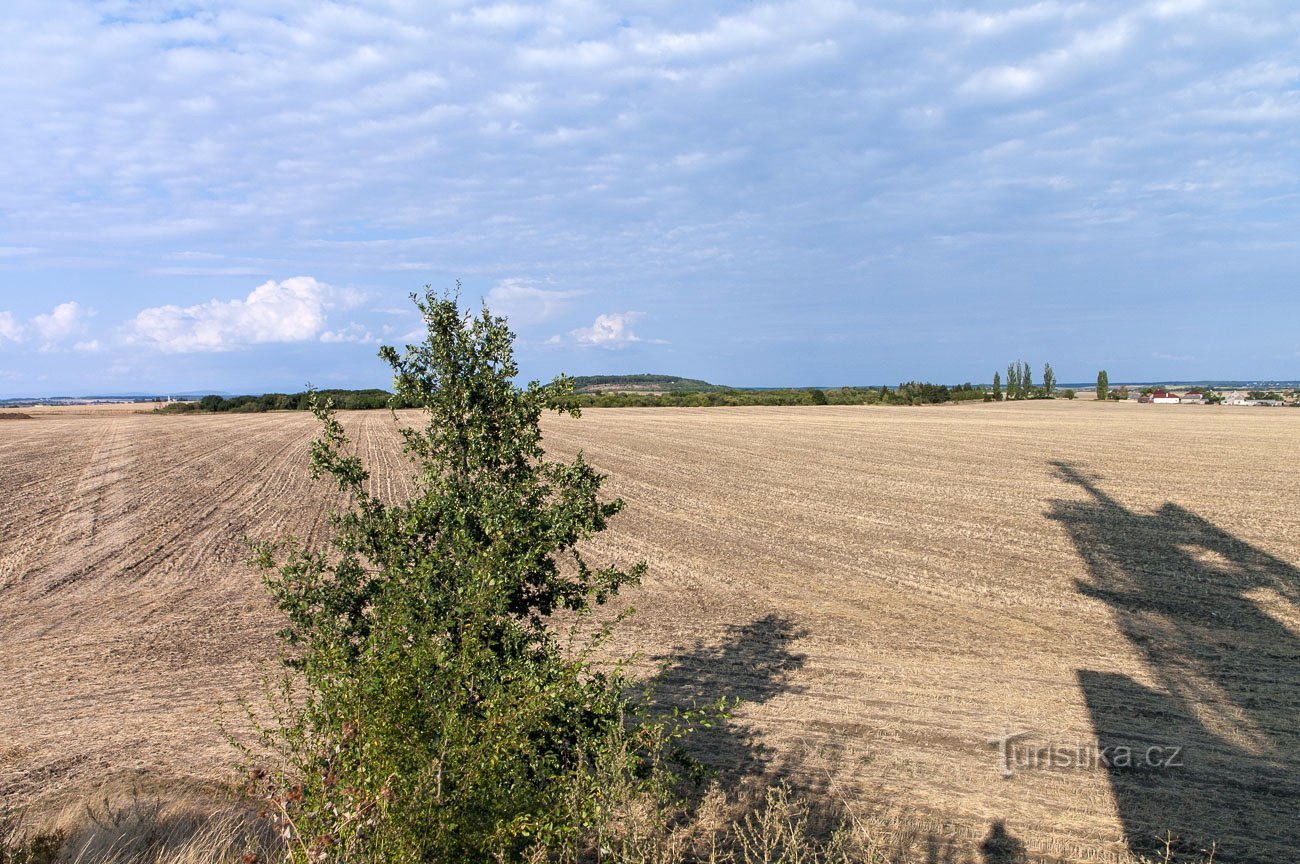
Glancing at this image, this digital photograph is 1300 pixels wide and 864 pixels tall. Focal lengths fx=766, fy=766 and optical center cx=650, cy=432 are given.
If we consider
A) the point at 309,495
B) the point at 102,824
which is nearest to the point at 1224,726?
the point at 102,824

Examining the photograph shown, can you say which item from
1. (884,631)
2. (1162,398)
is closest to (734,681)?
(884,631)

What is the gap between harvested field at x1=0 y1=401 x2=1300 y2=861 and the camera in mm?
7312

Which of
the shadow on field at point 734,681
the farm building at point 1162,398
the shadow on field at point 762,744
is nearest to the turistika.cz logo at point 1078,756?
the shadow on field at point 762,744

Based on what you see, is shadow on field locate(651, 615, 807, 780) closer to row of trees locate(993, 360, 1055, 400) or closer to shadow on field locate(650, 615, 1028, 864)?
shadow on field locate(650, 615, 1028, 864)

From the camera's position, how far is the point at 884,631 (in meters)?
12.1

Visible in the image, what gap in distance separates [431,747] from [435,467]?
284 centimetres

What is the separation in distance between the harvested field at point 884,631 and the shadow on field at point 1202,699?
40 millimetres

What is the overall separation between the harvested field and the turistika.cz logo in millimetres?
43

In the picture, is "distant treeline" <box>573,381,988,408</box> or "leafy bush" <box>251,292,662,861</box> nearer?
"leafy bush" <box>251,292,662,861</box>

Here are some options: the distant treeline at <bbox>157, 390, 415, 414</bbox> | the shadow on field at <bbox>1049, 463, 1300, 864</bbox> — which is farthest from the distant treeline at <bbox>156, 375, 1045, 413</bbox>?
the shadow on field at <bbox>1049, 463, 1300, 864</bbox>

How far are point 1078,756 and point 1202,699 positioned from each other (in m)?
2.70

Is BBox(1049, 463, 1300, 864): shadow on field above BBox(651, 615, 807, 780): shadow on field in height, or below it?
above

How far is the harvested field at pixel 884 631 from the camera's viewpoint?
24.0 feet

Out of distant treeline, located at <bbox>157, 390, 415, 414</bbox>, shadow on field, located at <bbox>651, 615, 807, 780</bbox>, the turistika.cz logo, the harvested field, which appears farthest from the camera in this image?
distant treeline, located at <bbox>157, 390, 415, 414</bbox>
